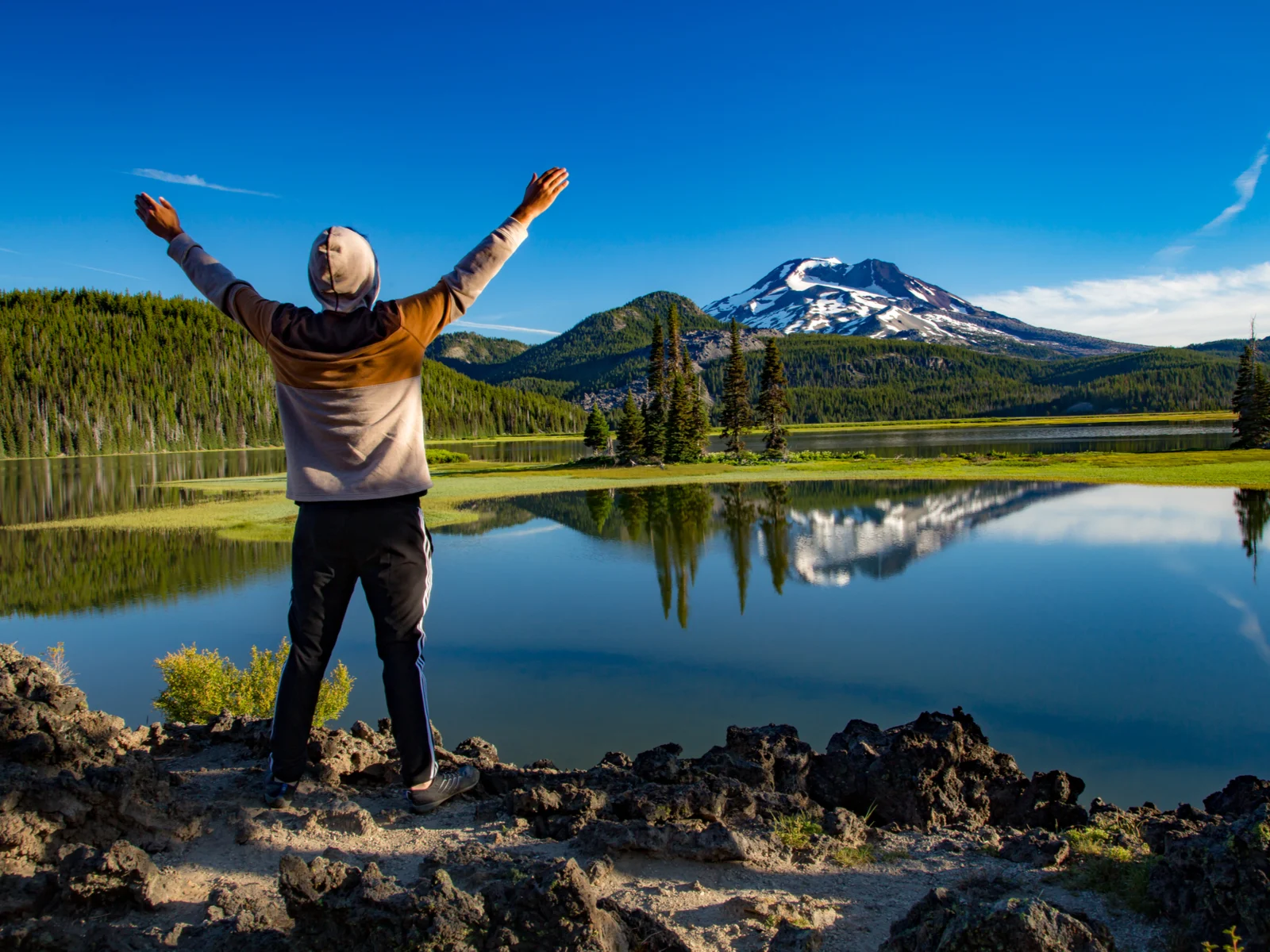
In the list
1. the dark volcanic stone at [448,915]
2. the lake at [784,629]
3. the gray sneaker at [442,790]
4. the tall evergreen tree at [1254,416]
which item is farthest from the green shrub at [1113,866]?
the tall evergreen tree at [1254,416]

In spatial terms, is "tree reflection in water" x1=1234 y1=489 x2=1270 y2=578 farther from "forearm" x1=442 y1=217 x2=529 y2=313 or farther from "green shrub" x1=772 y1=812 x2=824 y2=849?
"forearm" x1=442 y1=217 x2=529 y2=313

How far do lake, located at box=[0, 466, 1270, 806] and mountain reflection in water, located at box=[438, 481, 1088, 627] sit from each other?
0.17 m

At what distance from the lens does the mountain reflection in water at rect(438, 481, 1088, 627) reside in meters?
17.9

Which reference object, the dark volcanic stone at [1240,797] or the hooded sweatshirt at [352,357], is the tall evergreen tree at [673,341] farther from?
the hooded sweatshirt at [352,357]

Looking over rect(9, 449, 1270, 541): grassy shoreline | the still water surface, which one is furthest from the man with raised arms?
rect(9, 449, 1270, 541): grassy shoreline

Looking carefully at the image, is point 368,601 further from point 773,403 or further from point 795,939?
point 773,403

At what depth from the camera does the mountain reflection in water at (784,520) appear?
1791 cm

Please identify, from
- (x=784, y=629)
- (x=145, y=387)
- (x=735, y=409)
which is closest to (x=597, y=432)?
(x=735, y=409)

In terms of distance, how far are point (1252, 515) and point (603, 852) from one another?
27.5 m

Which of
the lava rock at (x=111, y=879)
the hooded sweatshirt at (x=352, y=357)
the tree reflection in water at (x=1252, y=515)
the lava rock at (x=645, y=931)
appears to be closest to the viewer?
the lava rock at (x=645, y=931)

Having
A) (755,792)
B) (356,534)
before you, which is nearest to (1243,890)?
(755,792)

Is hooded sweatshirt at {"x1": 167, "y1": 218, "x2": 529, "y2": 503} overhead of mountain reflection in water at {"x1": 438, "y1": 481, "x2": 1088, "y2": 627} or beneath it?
overhead

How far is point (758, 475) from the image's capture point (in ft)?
155

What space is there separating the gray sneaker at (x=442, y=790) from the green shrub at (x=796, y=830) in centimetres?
168
